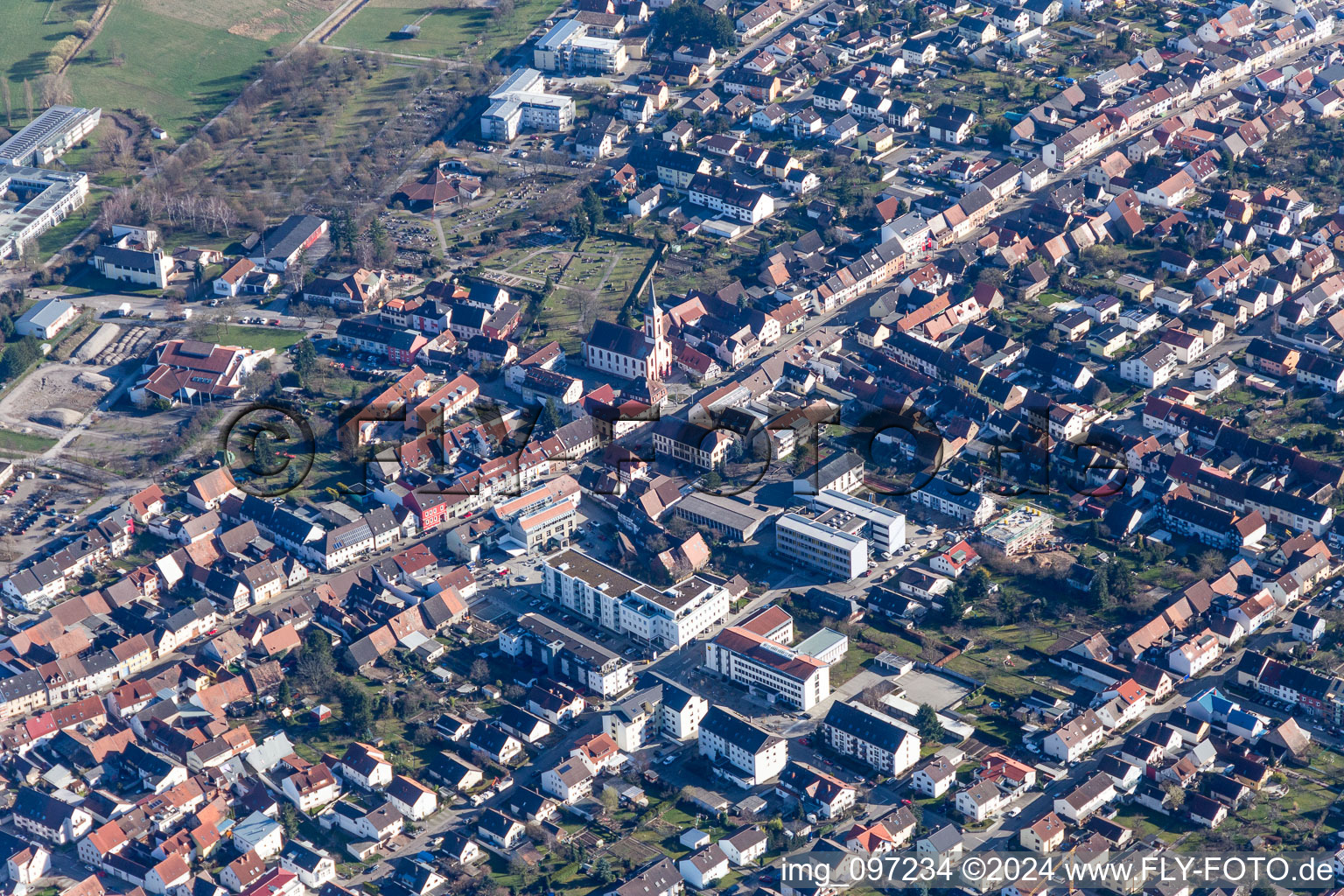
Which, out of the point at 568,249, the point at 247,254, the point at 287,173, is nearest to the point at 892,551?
the point at 568,249

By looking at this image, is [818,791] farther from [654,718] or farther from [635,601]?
[635,601]

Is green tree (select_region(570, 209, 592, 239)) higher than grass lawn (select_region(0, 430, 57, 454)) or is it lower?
higher

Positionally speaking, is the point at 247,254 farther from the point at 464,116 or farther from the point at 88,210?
the point at 464,116

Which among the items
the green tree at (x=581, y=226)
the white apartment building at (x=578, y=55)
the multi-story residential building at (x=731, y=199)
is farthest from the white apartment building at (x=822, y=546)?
the white apartment building at (x=578, y=55)

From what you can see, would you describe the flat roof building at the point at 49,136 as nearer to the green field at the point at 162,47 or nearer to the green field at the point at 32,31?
the green field at the point at 162,47

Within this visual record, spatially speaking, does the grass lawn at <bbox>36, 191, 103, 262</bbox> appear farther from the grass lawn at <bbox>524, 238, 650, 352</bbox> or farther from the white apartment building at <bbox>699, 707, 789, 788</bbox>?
the white apartment building at <bbox>699, 707, 789, 788</bbox>

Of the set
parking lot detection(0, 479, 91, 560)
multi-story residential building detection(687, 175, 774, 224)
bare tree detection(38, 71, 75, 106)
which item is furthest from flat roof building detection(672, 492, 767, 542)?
bare tree detection(38, 71, 75, 106)
